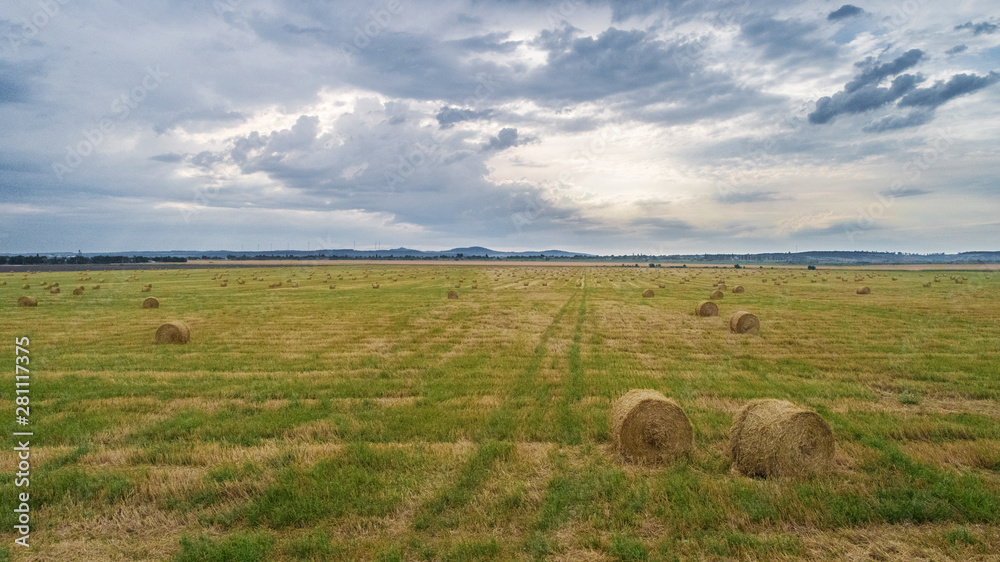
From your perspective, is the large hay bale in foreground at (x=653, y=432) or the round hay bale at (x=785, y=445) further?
the large hay bale in foreground at (x=653, y=432)

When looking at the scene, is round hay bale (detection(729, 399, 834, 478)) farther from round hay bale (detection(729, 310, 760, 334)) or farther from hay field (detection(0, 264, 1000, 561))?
round hay bale (detection(729, 310, 760, 334))

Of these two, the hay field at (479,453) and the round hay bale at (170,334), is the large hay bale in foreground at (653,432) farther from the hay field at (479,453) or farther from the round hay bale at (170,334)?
the round hay bale at (170,334)

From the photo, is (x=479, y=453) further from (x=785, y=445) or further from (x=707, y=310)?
(x=707, y=310)

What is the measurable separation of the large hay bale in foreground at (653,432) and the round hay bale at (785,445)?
104cm

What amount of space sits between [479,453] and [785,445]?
5.57 m

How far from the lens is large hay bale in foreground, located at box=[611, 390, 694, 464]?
9.55 metres

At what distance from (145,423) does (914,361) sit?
23350 mm

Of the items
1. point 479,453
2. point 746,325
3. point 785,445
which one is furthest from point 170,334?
point 746,325

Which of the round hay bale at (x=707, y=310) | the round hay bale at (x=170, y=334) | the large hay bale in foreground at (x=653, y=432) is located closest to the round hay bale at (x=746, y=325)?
the round hay bale at (x=707, y=310)

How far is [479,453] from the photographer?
9.41 metres

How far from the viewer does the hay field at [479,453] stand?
6754mm

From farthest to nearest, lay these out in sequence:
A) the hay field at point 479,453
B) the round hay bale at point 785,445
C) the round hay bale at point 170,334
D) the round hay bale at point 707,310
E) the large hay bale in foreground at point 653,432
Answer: the round hay bale at point 707,310
the round hay bale at point 170,334
the large hay bale in foreground at point 653,432
the round hay bale at point 785,445
the hay field at point 479,453

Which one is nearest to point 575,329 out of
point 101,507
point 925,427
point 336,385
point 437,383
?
point 437,383

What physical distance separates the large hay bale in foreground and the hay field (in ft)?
1.29
